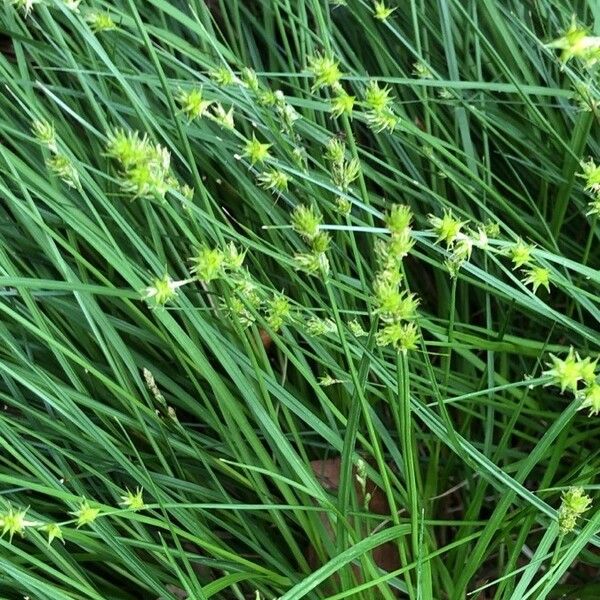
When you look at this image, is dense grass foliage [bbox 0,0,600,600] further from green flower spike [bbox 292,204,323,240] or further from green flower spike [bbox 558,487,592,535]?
green flower spike [bbox 292,204,323,240]

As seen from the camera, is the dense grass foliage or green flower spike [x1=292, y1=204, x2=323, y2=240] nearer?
green flower spike [x1=292, y1=204, x2=323, y2=240]

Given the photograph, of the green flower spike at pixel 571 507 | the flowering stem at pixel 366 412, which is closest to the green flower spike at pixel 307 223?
the flowering stem at pixel 366 412

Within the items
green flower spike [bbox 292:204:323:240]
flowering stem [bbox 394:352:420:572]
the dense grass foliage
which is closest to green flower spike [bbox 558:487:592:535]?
the dense grass foliage

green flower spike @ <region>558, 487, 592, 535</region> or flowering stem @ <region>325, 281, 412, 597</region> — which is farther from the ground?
flowering stem @ <region>325, 281, 412, 597</region>

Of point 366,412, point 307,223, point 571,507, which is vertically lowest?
point 571,507

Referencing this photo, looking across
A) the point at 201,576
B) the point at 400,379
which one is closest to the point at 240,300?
the point at 400,379

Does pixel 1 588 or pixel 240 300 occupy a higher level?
pixel 240 300

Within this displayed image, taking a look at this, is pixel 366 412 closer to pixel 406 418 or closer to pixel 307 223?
pixel 406 418

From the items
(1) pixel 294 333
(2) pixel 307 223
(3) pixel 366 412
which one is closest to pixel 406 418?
(3) pixel 366 412

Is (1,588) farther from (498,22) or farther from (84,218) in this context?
(498,22)
